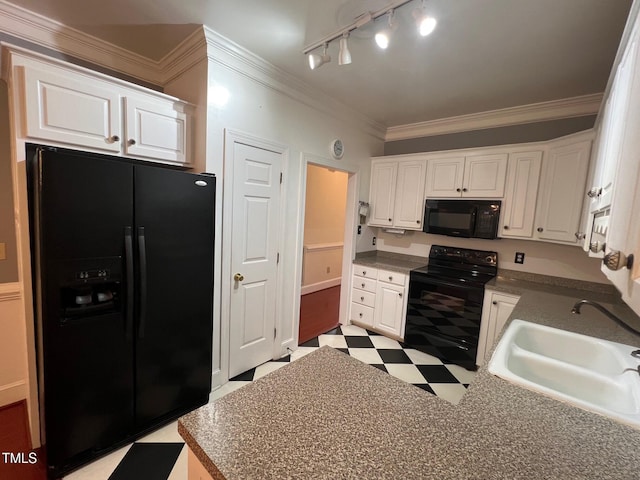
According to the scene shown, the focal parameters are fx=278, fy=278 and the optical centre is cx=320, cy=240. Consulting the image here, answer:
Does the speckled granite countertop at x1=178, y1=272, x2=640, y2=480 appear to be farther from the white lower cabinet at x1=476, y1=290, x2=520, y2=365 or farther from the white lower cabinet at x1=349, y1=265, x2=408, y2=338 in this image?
the white lower cabinet at x1=349, y1=265, x2=408, y2=338

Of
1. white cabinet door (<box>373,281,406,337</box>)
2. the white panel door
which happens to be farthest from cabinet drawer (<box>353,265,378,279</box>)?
the white panel door

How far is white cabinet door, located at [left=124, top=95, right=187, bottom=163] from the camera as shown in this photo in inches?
70.6

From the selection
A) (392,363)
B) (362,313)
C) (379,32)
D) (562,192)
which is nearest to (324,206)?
(362,313)

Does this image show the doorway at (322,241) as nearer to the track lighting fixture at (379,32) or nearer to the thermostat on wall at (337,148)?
the thermostat on wall at (337,148)

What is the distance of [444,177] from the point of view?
10.1 feet

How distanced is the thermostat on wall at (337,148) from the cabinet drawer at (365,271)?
1376 millimetres

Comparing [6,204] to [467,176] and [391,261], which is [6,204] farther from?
[467,176]

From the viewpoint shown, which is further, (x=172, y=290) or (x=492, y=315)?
(x=492, y=315)

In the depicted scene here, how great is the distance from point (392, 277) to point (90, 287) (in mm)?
2700

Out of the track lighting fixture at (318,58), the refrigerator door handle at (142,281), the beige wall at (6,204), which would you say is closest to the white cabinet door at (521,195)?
the track lighting fixture at (318,58)

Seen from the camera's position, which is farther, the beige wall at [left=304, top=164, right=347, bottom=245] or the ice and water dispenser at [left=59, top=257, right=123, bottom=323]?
the beige wall at [left=304, top=164, right=347, bottom=245]

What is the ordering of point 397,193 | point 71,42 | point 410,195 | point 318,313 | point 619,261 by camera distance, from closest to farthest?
point 619,261
point 71,42
point 410,195
point 397,193
point 318,313

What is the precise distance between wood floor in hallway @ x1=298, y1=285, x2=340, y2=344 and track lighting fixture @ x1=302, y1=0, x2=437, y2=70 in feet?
9.07

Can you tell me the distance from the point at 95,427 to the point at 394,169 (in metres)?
3.47
